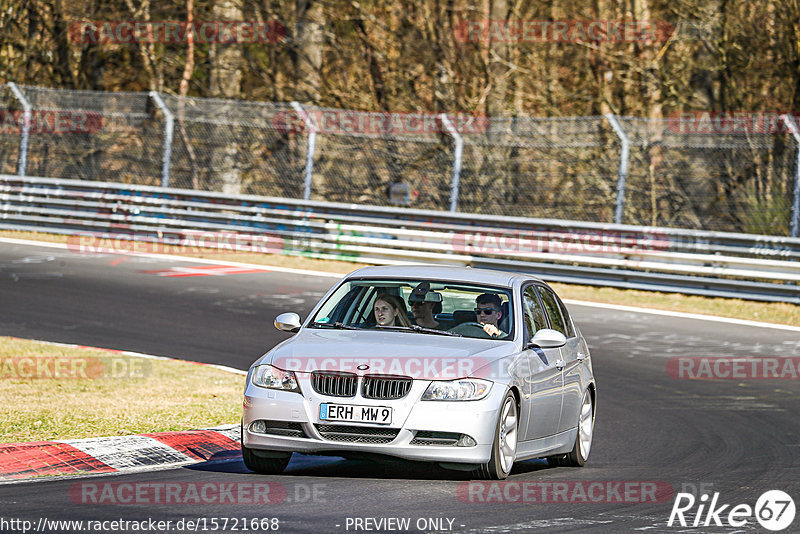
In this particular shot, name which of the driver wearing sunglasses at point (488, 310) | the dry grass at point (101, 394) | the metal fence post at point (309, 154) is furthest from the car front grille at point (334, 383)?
the metal fence post at point (309, 154)

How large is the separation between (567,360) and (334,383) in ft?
7.52

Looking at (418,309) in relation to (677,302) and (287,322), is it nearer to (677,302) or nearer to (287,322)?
(287,322)

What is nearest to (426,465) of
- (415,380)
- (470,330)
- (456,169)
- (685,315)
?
(470,330)

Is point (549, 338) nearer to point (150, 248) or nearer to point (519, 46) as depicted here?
point (150, 248)

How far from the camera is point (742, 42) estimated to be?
29.1 meters

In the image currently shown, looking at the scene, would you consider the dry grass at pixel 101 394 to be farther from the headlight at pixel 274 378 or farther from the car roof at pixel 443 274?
the car roof at pixel 443 274

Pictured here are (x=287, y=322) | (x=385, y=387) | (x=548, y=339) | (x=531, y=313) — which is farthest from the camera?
(x=531, y=313)

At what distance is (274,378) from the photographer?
793 cm

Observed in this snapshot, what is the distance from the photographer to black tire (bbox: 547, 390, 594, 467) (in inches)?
375

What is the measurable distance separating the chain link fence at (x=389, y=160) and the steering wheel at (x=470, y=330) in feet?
46.1

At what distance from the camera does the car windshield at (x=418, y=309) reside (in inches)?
346

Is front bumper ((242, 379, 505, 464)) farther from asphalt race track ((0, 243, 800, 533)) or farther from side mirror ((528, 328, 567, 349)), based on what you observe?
side mirror ((528, 328, 567, 349))

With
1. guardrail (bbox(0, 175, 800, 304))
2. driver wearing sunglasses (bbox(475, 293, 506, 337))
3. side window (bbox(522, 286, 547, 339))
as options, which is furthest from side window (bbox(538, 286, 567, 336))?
guardrail (bbox(0, 175, 800, 304))

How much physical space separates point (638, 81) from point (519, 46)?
2998 mm
